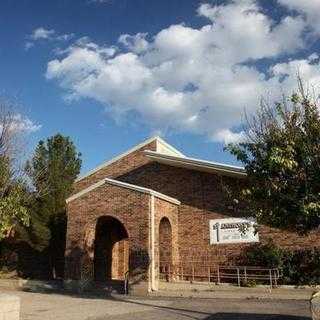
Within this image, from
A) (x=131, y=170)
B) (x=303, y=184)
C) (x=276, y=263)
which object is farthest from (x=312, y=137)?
(x=131, y=170)

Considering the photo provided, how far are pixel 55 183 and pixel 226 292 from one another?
1107 centimetres

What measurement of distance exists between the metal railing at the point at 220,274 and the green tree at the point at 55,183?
238 inches

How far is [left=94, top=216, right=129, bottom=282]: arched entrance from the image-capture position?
1130 inches

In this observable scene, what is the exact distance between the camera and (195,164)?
26.5 metres

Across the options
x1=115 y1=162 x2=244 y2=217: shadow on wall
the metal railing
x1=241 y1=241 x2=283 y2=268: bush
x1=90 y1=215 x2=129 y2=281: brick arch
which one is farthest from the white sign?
x1=90 y1=215 x2=129 y2=281: brick arch

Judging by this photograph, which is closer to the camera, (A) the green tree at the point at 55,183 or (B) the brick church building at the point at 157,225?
(B) the brick church building at the point at 157,225

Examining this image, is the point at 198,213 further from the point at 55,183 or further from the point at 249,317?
the point at 249,317

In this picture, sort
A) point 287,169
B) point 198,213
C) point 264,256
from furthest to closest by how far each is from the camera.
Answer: point 198,213
point 264,256
point 287,169

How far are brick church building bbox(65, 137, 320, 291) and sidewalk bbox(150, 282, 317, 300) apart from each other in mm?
860

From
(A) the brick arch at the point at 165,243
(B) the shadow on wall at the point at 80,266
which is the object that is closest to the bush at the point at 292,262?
(A) the brick arch at the point at 165,243

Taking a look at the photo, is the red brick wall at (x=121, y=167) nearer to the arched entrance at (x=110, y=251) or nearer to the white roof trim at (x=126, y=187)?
the arched entrance at (x=110, y=251)

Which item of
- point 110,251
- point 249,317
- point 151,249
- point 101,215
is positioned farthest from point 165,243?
point 249,317

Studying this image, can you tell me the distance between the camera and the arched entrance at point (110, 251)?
94.2ft

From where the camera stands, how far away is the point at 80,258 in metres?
24.8
